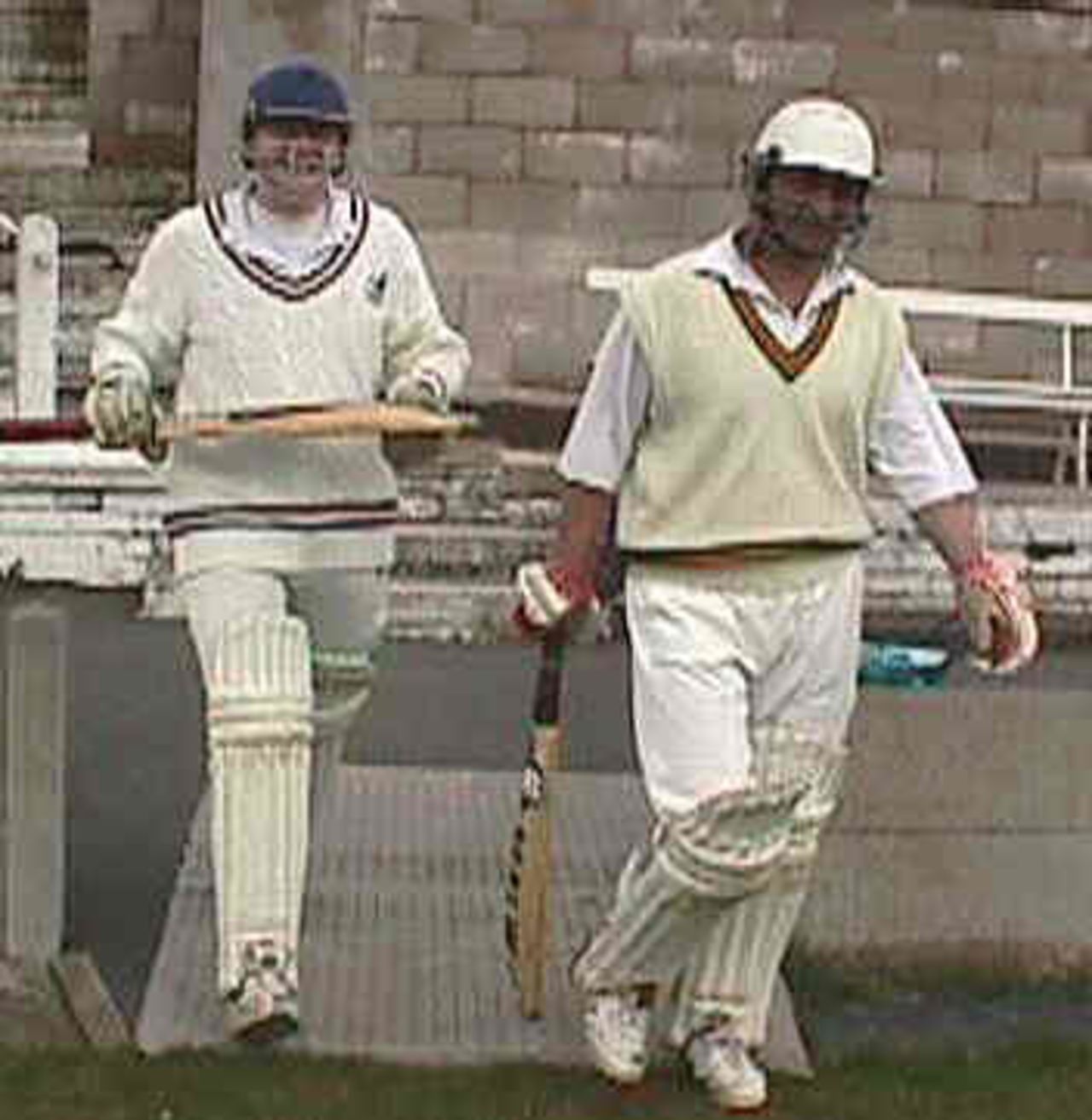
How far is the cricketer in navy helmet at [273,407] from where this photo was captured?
6.12 meters

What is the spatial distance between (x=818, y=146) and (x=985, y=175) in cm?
992

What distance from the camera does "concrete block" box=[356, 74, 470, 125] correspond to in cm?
1505

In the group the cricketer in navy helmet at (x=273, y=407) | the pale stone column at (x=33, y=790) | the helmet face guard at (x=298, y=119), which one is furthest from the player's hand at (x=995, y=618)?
the pale stone column at (x=33, y=790)

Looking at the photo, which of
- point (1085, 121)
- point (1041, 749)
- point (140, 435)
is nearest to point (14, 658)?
point (140, 435)

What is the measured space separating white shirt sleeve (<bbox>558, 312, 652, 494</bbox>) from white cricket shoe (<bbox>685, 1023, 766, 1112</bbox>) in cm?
99

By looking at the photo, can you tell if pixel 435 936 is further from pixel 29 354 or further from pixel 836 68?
pixel 836 68

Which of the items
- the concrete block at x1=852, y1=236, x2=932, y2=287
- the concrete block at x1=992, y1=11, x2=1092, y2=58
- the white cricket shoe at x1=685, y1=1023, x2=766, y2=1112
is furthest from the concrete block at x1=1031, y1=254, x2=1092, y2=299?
the white cricket shoe at x1=685, y1=1023, x2=766, y2=1112

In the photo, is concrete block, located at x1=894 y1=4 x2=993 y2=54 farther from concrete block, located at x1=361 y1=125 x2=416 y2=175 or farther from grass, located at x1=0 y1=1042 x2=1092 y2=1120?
grass, located at x1=0 y1=1042 x2=1092 y2=1120

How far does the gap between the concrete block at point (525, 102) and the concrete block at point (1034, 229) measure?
199 cm

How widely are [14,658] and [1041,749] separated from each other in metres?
2.15

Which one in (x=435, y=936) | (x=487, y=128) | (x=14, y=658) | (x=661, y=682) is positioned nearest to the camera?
(x=661, y=682)

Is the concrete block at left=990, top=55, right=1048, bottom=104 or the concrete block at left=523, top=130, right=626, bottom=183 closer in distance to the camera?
the concrete block at left=523, top=130, right=626, bottom=183

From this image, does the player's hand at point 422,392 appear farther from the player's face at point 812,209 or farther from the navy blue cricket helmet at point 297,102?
the player's face at point 812,209

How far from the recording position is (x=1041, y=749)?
7.24m
